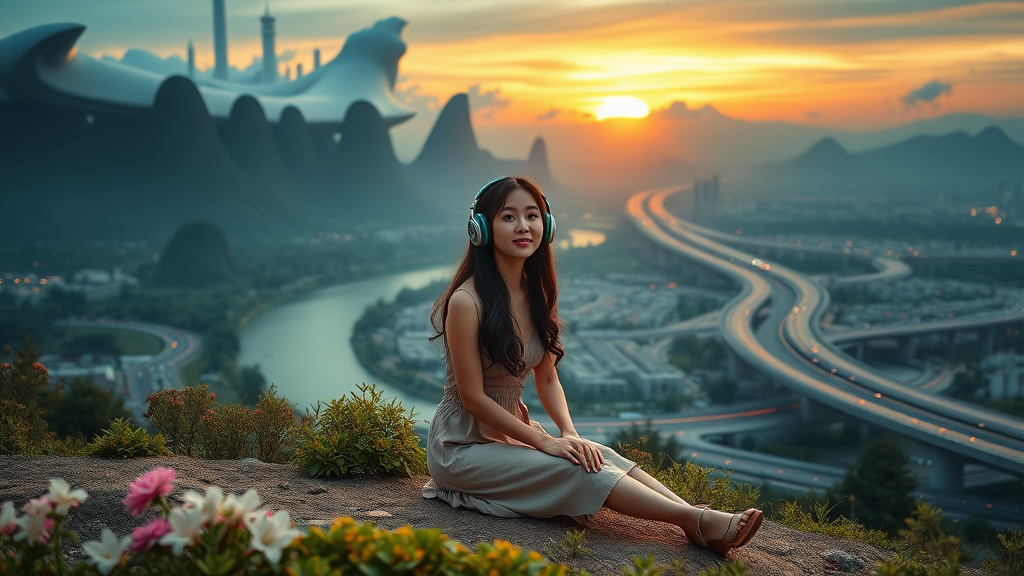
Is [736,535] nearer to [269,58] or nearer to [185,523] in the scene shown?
[185,523]

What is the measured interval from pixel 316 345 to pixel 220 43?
65.3ft

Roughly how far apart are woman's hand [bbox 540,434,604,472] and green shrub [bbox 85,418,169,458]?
38.9 inches

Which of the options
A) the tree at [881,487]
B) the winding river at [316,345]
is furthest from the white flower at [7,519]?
the winding river at [316,345]

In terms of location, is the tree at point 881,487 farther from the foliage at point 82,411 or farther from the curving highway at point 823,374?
the foliage at point 82,411

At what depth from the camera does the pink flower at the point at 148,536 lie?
963mm

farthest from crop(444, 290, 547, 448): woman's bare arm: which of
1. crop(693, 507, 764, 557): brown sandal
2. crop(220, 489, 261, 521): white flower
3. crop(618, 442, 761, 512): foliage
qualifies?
crop(220, 489, 261, 521): white flower

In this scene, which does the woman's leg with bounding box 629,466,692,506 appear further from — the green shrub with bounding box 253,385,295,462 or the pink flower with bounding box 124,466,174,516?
the green shrub with bounding box 253,385,295,462

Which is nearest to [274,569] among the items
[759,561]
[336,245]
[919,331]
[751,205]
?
[759,561]

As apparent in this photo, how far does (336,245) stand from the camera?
2302 centimetres

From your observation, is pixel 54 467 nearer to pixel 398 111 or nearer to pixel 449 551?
pixel 449 551

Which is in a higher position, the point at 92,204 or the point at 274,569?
the point at 92,204

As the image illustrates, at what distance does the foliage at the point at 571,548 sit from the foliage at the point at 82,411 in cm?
349

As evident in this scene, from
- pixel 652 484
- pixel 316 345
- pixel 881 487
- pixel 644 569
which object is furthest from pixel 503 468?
pixel 316 345

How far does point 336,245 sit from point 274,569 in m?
22.5
